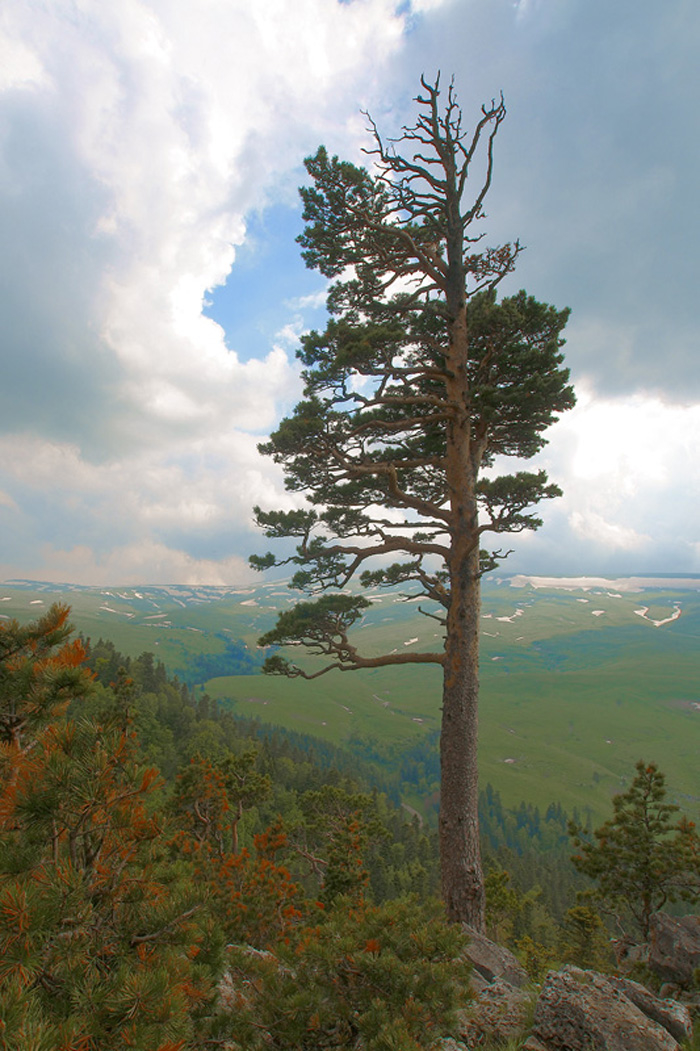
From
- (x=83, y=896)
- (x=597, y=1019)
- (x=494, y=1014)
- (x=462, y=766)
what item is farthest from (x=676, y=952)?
(x=83, y=896)

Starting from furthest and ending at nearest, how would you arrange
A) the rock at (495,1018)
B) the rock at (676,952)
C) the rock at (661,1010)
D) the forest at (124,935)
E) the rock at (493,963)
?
the rock at (676,952), the rock at (493,963), the rock at (495,1018), the rock at (661,1010), the forest at (124,935)

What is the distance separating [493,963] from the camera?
7.76 metres

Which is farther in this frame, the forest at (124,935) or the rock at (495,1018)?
the rock at (495,1018)

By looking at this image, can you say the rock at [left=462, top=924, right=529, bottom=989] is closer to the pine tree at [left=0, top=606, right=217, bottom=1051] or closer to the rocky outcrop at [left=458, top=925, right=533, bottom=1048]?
the rocky outcrop at [left=458, top=925, right=533, bottom=1048]

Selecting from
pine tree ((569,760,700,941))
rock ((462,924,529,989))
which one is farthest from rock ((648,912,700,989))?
pine tree ((569,760,700,941))

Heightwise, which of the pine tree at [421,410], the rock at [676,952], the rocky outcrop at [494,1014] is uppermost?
the pine tree at [421,410]

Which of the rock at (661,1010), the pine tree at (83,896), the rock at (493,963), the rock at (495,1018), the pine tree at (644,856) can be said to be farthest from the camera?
the pine tree at (644,856)

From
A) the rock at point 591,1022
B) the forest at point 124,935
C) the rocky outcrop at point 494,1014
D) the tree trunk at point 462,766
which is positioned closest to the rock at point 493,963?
the rocky outcrop at point 494,1014

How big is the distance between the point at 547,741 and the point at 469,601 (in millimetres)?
192109

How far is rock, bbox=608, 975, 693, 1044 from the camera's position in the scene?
5.03m

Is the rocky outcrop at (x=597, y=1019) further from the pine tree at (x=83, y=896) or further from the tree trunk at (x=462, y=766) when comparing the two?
the tree trunk at (x=462, y=766)

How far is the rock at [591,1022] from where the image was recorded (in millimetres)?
4484

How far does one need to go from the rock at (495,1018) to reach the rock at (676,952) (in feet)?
16.7

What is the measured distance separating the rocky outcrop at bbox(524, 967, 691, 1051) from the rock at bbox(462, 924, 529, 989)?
102 inches
